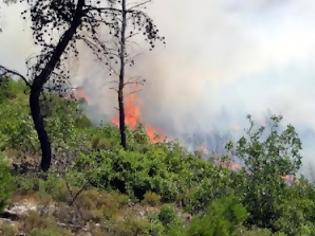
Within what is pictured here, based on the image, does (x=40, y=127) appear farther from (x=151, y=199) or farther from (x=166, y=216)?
(x=166, y=216)

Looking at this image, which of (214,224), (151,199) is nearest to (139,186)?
(151,199)

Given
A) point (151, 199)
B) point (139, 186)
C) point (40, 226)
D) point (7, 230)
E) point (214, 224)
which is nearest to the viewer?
point (214, 224)

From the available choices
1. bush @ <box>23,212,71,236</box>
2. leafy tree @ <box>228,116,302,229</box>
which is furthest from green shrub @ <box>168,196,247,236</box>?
leafy tree @ <box>228,116,302,229</box>

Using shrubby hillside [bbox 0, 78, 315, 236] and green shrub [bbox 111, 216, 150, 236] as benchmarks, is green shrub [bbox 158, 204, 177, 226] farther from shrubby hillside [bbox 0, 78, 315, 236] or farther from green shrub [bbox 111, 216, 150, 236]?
green shrub [bbox 111, 216, 150, 236]

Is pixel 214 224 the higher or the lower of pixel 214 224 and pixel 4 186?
the lower

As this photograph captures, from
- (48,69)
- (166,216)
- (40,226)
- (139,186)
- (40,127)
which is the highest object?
(48,69)

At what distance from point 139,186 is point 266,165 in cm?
377

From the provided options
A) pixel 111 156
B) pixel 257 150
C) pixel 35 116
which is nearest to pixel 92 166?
pixel 111 156

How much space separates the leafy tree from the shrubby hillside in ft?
0.09

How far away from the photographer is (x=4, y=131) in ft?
75.4

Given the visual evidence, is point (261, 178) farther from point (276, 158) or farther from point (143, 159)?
point (143, 159)

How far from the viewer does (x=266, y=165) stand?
19891 mm

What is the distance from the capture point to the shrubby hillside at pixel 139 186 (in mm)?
15367

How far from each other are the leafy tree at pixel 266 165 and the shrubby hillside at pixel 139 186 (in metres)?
0.03
